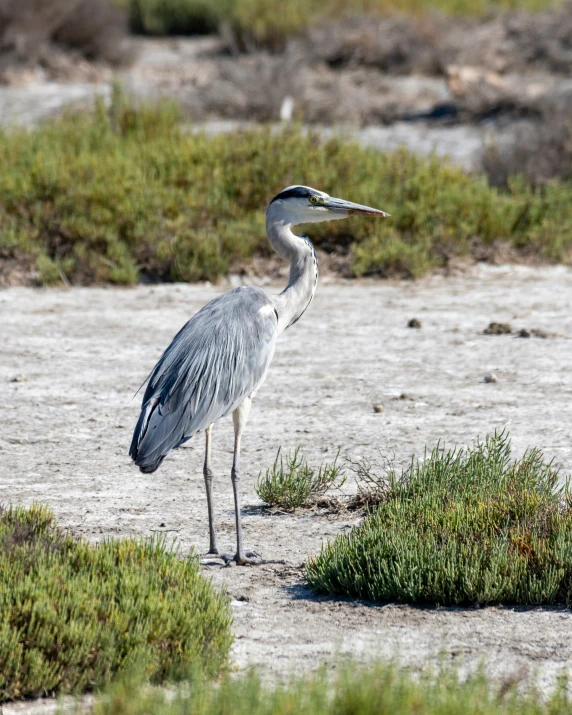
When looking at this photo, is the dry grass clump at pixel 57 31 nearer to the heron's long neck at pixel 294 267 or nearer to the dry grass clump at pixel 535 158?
the dry grass clump at pixel 535 158

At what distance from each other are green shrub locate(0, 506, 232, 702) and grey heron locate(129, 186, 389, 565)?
32.0 inches

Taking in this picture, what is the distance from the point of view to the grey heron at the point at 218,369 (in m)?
5.32

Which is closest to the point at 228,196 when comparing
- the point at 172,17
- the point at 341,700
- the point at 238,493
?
the point at 238,493

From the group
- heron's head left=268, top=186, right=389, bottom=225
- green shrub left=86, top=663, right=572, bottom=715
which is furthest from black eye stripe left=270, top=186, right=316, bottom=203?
green shrub left=86, top=663, right=572, bottom=715

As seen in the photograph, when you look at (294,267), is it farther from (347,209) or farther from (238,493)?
(238,493)

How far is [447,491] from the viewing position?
5.53 m

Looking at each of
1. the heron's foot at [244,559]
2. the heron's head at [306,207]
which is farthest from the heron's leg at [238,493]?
the heron's head at [306,207]

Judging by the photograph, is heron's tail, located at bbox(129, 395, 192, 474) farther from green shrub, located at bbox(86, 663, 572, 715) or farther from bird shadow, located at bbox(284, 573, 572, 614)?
green shrub, located at bbox(86, 663, 572, 715)

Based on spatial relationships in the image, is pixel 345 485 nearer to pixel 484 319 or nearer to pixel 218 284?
pixel 484 319

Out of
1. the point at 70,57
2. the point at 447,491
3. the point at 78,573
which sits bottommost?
the point at 70,57

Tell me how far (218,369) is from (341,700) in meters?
2.40

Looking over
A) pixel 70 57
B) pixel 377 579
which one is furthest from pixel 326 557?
pixel 70 57

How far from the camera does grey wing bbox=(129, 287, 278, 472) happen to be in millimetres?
5312

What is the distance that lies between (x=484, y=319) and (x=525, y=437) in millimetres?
2959
